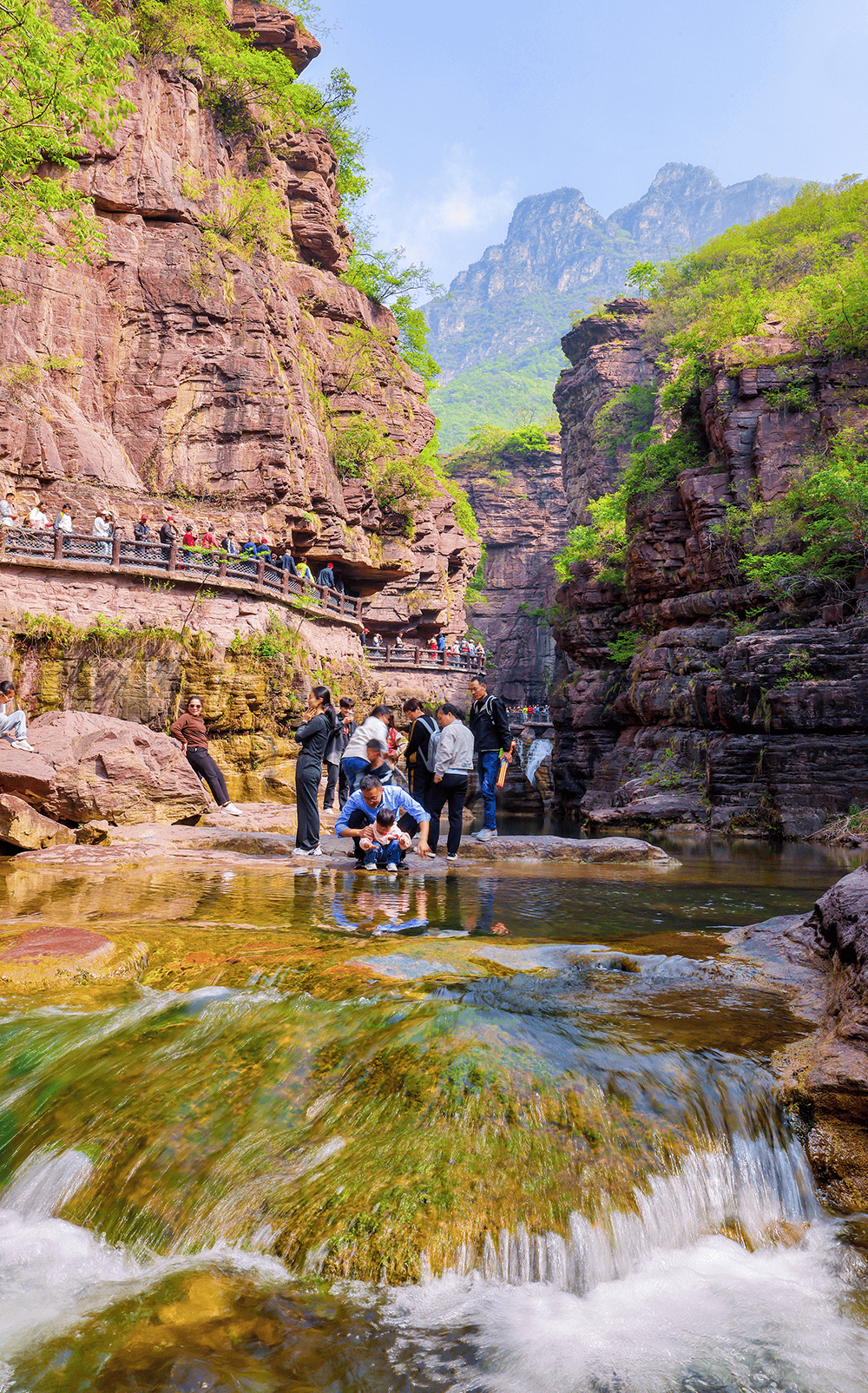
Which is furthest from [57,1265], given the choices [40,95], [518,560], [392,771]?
[518,560]

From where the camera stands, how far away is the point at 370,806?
8.67 m

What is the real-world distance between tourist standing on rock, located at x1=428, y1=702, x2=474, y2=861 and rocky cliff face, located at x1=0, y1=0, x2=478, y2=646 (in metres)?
18.8

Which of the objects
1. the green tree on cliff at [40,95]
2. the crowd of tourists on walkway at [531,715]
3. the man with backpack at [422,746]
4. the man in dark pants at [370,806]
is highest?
the green tree on cliff at [40,95]

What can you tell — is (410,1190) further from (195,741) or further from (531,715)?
(531,715)

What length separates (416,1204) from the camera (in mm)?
2934

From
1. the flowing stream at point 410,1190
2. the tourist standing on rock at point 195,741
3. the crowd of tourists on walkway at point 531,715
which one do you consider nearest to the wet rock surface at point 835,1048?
the flowing stream at point 410,1190

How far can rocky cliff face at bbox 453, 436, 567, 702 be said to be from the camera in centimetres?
5894

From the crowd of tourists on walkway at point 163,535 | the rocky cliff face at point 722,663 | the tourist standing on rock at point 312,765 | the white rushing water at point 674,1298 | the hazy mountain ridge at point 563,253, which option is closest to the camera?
the white rushing water at point 674,1298

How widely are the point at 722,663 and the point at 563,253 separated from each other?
186m

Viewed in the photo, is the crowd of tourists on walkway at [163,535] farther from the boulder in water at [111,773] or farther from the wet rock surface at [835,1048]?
the wet rock surface at [835,1048]

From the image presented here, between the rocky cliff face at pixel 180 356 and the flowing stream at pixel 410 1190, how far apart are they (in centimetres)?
2312

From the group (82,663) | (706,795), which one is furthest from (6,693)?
(706,795)

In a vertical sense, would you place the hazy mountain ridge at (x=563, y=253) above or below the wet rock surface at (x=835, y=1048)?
above

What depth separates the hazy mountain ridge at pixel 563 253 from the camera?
15862 centimetres
